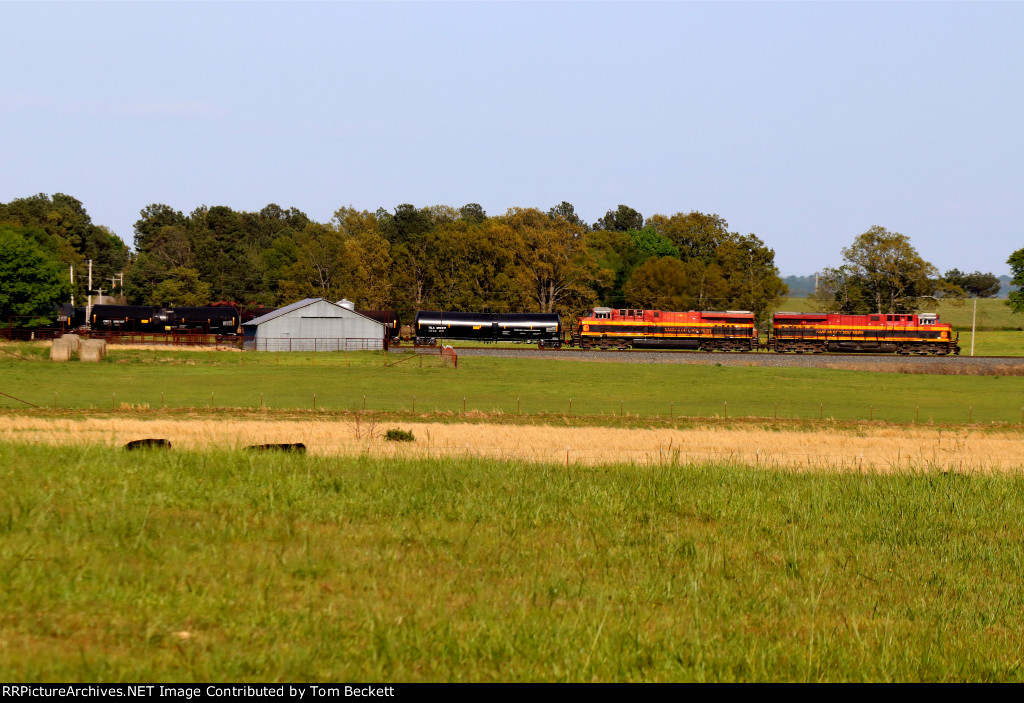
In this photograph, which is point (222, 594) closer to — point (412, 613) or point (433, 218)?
point (412, 613)

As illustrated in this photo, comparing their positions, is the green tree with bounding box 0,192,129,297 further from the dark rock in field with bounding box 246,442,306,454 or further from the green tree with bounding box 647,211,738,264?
the dark rock in field with bounding box 246,442,306,454

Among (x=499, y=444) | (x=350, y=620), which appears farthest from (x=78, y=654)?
(x=499, y=444)

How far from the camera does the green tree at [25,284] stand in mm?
A: 92500

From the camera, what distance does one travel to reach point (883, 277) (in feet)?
379

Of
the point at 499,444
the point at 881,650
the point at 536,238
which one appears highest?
the point at 536,238

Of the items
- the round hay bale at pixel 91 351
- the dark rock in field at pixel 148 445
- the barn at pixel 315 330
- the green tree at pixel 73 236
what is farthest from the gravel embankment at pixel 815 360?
the green tree at pixel 73 236

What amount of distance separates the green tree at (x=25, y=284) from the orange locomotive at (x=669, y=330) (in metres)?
58.8

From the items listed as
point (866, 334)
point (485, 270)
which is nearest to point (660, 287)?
point (485, 270)

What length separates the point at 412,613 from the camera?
27.4ft

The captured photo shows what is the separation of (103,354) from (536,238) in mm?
63419

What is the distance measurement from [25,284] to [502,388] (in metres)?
62.3

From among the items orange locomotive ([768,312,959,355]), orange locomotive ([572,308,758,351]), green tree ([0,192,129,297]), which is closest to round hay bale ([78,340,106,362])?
orange locomotive ([572,308,758,351])

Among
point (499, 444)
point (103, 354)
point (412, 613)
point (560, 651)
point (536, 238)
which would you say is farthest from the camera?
point (536, 238)
